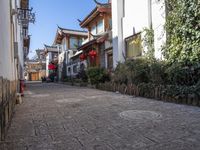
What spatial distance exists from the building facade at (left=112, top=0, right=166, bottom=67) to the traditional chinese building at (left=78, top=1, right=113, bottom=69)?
120 inches

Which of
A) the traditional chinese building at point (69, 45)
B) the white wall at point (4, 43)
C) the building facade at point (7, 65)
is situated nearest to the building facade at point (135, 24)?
the building facade at point (7, 65)

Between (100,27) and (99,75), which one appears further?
(100,27)

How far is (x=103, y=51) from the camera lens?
63.3 feet

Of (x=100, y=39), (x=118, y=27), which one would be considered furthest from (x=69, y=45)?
(x=118, y=27)

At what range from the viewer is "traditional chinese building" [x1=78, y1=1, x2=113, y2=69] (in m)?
18.3

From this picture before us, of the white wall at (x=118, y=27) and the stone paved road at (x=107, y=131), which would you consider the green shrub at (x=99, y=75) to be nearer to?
the white wall at (x=118, y=27)

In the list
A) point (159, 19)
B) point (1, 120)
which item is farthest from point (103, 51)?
point (1, 120)

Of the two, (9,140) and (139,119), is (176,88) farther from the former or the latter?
(9,140)

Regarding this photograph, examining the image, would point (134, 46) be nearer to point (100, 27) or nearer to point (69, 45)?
point (100, 27)

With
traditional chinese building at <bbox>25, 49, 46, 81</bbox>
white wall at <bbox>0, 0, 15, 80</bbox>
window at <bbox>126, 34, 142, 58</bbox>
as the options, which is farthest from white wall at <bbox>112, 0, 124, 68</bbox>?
traditional chinese building at <bbox>25, 49, 46, 81</bbox>

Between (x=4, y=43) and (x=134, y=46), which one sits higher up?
(x=134, y=46)

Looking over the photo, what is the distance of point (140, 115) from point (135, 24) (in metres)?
8.08

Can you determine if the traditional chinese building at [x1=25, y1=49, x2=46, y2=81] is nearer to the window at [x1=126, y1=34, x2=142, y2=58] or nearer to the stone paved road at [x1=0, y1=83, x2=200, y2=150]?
the window at [x1=126, y1=34, x2=142, y2=58]

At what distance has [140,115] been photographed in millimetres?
5707
